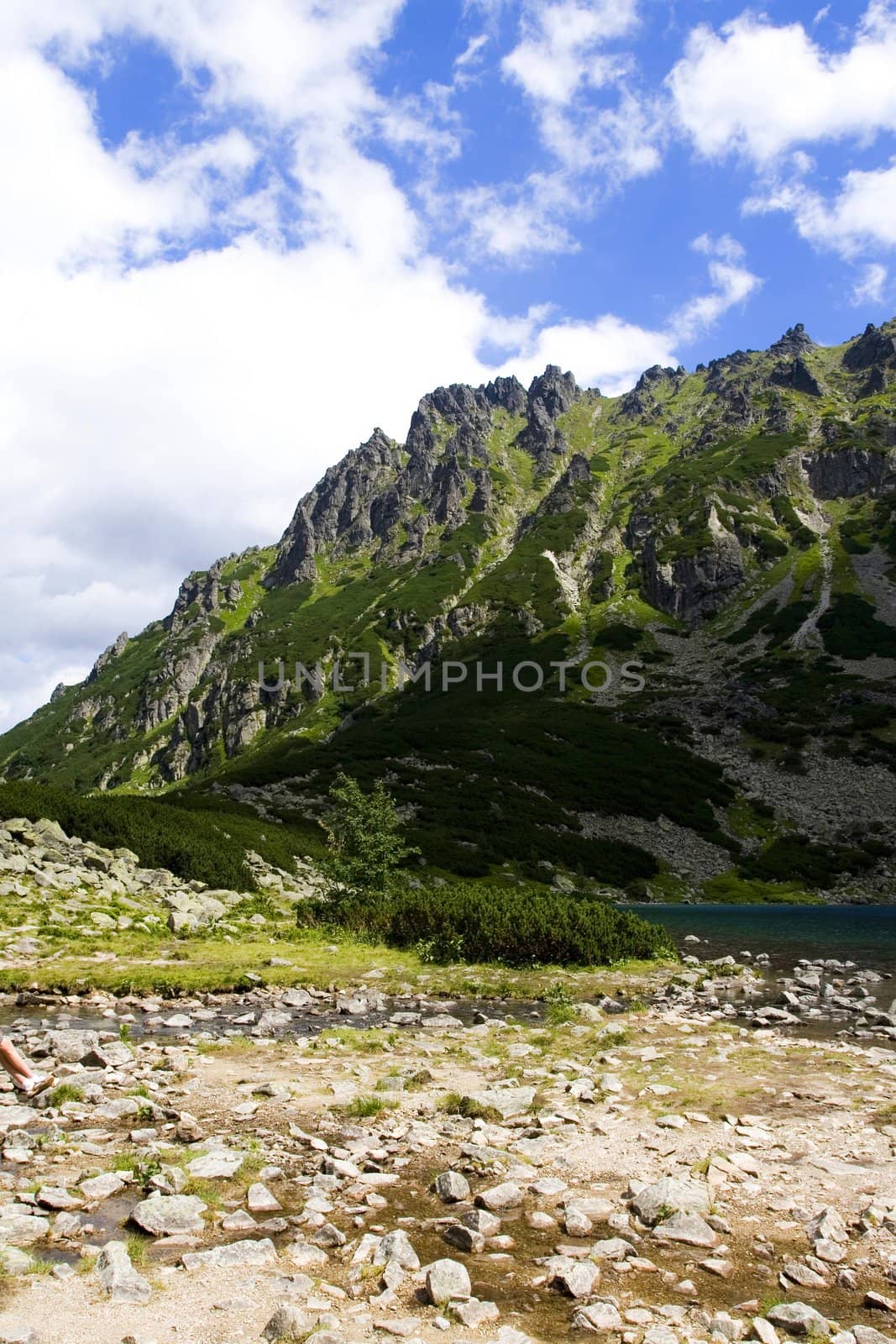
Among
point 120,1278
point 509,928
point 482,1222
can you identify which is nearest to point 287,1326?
point 120,1278

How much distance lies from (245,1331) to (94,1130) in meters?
5.03

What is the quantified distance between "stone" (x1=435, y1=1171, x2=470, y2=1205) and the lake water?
23.8 m

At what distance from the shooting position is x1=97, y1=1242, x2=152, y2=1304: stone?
17.1 feet

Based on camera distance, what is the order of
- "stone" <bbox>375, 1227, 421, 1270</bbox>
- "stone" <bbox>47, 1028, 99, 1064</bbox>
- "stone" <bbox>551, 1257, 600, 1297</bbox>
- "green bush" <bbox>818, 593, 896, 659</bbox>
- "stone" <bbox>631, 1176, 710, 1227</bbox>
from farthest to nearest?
"green bush" <bbox>818, 593, 896, 659</bbox>, "stone" <bbox>47, 1028, 99, 1064</bbox>, "stone" <bbox>631, 1176, 710, 1227</bbox>, "stone" <bbox>375, 1227, 421, 1270</bbox>, "stone" <bbox>551, 1257, 600, 1297</bbox>

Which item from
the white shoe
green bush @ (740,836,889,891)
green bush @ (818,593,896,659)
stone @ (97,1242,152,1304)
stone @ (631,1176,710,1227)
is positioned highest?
green bush @ (818,593,896,659)

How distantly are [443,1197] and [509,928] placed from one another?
60.9 feet

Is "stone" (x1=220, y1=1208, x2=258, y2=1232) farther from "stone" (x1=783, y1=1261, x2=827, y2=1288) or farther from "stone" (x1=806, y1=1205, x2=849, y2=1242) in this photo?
"stone" (x1=806, y1=1205, x2=849, y2=1242)

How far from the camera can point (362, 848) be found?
35125 millimetres

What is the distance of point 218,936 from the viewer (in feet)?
88.4

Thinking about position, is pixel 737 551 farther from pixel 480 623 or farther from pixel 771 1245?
pixel 771 1245

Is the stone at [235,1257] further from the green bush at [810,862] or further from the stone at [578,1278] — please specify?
the green bush at [810,862]

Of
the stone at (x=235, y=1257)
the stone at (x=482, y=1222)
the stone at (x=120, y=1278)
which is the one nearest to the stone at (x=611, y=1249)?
the stone at (x=482, y=1222)

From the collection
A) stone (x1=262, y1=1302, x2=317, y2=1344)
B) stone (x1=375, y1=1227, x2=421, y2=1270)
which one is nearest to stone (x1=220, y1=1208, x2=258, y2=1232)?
stone (x1=375, y1=1227, x2=421, y2=1270)

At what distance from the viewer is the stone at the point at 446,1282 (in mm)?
5379
